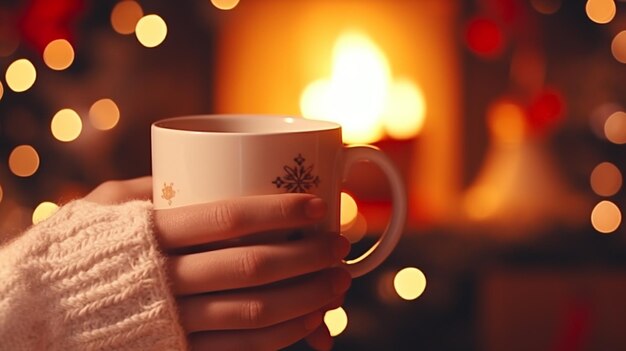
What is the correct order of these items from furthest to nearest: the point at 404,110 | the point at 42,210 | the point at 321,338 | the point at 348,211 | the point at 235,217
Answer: the point at 404,110 < the point at 348,211 < the point at 42,210 < the point at 321,338 < the point at 235,217

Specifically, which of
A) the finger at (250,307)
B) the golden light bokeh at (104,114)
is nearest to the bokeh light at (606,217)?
the golden light bokeh at (104,114)

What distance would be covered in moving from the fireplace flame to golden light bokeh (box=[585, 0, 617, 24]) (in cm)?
40

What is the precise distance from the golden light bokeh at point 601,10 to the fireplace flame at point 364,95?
1.31 ft

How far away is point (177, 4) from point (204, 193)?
1.17m

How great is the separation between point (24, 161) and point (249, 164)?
3.92 ft

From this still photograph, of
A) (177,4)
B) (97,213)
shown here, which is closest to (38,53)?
(177,4)

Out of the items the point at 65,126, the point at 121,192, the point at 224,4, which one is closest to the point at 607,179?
the point at 224,4

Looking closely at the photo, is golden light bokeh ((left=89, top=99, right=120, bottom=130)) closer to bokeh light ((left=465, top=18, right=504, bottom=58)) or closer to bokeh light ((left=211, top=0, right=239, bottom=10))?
bokeh light ((left=211, top=0, right=239, bottom=10))

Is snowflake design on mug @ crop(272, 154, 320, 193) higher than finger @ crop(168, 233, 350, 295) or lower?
higher

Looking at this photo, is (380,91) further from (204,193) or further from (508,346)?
(204,193)

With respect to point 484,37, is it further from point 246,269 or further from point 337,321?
point 246,269

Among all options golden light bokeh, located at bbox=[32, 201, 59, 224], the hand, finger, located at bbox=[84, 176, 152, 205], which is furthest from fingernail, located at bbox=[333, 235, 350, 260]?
golden light bokeh, located at bbox=[32, 201, 59, 224]

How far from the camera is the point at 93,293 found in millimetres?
532

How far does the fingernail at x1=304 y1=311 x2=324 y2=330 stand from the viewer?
580 mm
